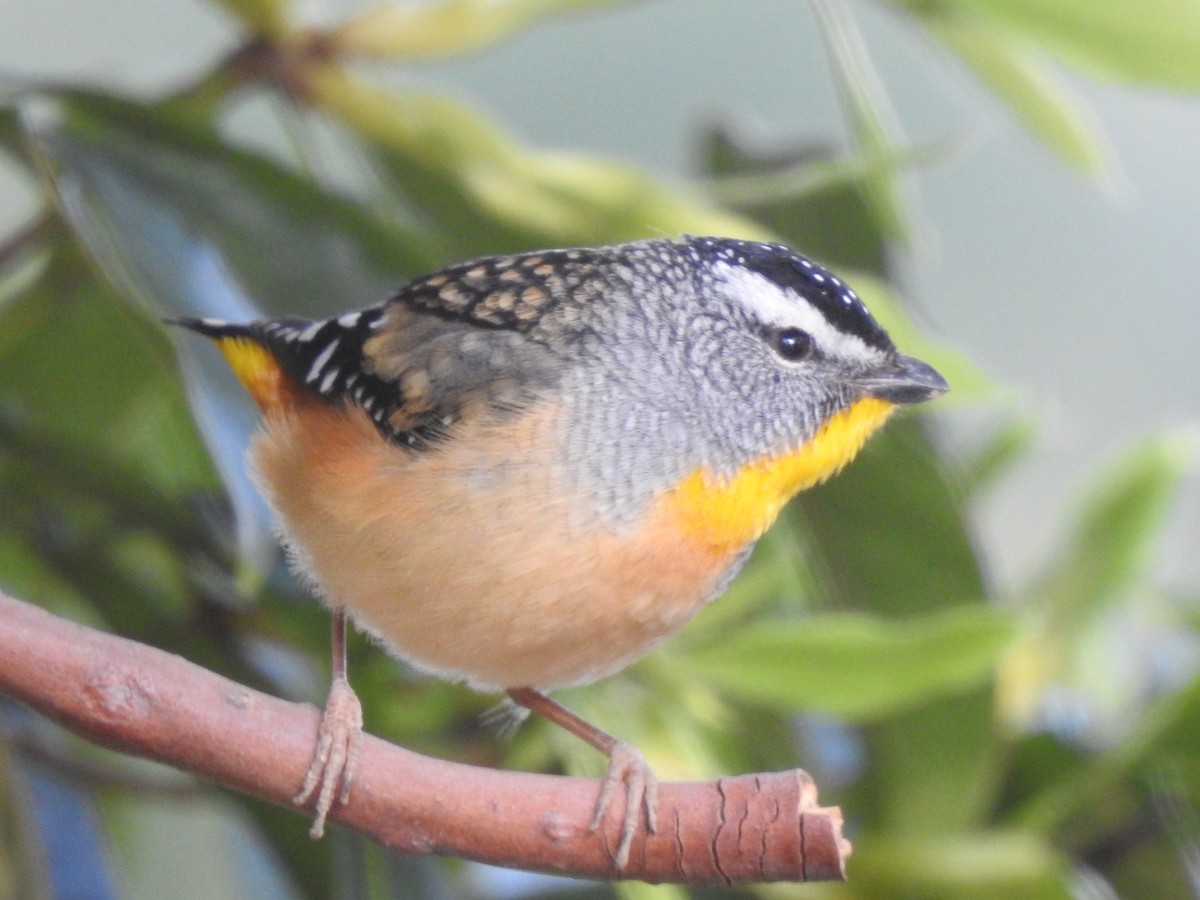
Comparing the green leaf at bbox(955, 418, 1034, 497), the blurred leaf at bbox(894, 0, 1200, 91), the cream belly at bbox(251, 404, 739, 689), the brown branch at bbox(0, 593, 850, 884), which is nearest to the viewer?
the brown branch at bbox(0, 593, 850, 884)

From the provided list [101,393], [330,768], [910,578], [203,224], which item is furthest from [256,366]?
[910,578]

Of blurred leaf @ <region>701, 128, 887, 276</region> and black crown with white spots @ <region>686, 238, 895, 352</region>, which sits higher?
black crown with white spots @ <region>686, 238, 895, 352</region>

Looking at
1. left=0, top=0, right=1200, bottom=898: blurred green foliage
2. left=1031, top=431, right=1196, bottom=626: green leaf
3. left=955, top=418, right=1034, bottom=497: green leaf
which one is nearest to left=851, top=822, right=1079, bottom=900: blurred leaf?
left=0, top=0, right=1200, bottom=898: blurred green foliage

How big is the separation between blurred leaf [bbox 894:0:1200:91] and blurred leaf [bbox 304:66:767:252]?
0.22 metres

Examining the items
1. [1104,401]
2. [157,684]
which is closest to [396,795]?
[157,684]

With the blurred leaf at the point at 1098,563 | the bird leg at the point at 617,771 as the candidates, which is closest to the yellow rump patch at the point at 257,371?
the bird leg at the point at 617,771

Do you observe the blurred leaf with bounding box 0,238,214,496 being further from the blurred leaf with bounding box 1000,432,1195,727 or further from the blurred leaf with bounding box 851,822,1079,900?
the blurred leaf with bounding box 1000,432,1195,727

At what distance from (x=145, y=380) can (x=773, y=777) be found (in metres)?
0.74

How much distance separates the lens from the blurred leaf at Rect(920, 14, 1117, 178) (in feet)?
3.03

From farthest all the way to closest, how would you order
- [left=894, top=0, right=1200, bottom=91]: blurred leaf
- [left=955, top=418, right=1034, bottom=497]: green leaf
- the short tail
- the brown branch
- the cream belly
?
[left=955, top=418, right=1034, bottom=497]: green leaf → [left=894, top=0, right=1200, bottom=91]: blurred leaf → the short tail → the cream belly → the brown branch

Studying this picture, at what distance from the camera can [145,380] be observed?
1.07 m

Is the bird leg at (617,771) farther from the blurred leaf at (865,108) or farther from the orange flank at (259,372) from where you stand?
the blurred leaf at (865,108)

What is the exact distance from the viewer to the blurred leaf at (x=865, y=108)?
33.2 inches

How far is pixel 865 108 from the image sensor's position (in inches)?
33.9
